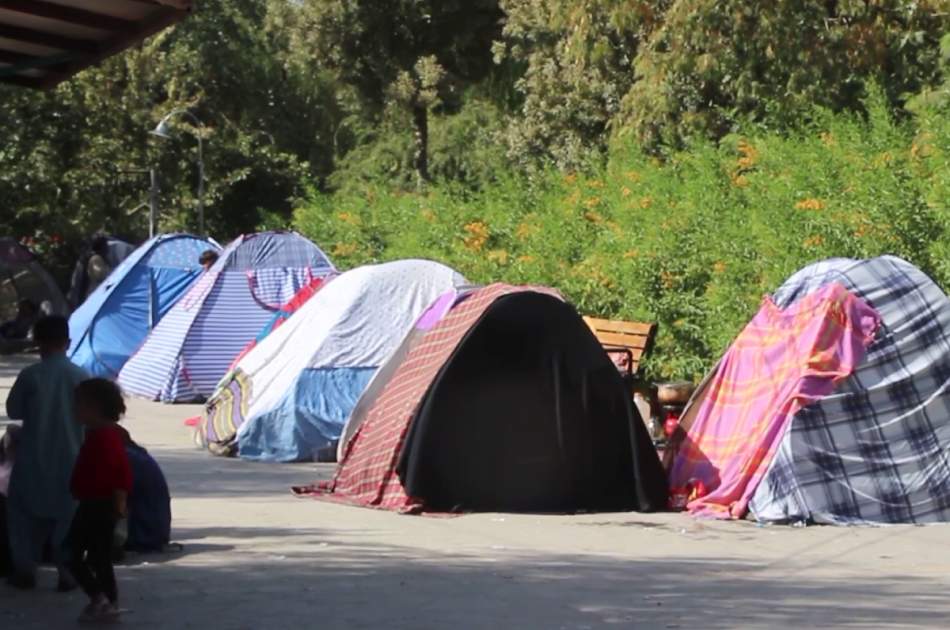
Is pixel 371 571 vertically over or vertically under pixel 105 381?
under

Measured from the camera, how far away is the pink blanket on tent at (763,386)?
11.8 m

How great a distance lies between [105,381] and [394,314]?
26.5ft

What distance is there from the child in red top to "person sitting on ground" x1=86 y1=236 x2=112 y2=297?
24.4 metres

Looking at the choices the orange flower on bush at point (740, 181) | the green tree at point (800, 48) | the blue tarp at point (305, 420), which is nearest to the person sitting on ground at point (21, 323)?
the green tree at point (800, 48)

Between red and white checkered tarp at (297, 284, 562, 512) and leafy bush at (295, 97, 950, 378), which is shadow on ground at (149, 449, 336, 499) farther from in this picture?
leafy bush at (295, 97, 950, 378)

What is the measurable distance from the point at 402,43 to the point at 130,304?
14921 millimetres

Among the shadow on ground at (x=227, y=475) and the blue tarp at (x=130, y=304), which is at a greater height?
the blue tarp at (x=130, y=304)

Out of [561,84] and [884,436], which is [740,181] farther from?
[561,84]

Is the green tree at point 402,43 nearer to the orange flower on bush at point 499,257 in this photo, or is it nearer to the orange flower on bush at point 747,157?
the orange flower on bush at point 499,257

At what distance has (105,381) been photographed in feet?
27.4

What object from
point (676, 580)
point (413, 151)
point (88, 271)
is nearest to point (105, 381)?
point (676, 580)

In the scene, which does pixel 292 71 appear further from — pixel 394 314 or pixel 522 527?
pixel 522 527

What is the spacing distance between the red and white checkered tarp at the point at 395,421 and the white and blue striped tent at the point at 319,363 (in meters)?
2.37

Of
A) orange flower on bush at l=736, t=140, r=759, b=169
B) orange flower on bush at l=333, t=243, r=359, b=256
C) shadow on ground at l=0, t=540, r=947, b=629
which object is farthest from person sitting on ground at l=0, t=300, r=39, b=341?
shadow on ground at l=0, t=540, r=947, b=629
